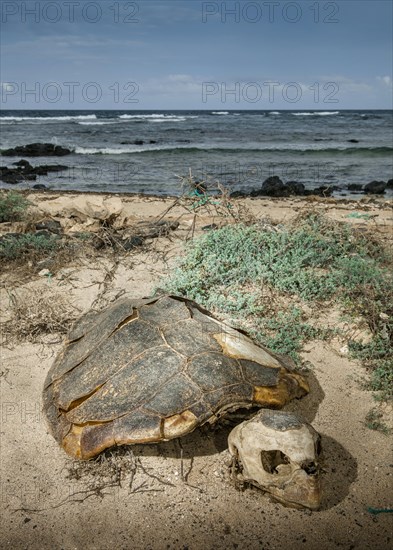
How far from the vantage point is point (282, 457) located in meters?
2.46

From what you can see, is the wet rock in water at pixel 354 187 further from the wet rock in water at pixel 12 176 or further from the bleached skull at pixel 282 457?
the bleached skull at pixel 282 457

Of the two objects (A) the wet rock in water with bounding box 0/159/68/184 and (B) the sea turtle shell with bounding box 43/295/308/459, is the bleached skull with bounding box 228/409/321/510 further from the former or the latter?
(A) the wet rock in water with bounding box 0/159/68/184

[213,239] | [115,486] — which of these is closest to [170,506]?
[115,486]

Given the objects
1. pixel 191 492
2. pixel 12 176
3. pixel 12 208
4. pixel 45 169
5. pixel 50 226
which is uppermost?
pixel 45 169

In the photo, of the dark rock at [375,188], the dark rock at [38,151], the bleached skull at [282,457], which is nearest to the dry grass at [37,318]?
the bleached skull at [282,457]

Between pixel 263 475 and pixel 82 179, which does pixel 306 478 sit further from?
pixel 82 179

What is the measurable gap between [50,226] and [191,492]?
4.73 meters

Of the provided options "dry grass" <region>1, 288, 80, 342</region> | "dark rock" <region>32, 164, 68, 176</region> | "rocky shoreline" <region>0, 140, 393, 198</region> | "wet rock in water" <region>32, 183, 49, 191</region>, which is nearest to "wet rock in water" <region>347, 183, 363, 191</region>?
"rocky shoreline" <region>0, 140, 393, 198</region>

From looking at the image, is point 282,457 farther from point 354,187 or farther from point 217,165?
point 217,165

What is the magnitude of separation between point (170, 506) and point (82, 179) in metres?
13.1

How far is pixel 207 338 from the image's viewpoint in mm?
2965

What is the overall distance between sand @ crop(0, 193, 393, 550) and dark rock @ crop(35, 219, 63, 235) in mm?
2988

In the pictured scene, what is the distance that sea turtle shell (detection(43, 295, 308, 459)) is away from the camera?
2602 mm

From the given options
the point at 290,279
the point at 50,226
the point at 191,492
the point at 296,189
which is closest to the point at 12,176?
the point at 296,189
